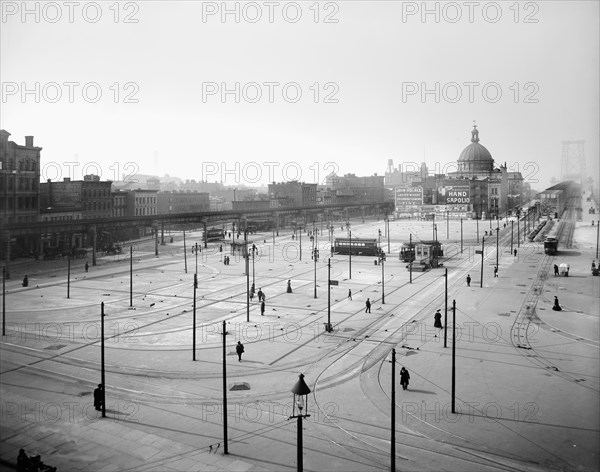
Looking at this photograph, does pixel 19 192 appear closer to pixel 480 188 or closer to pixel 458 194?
pixel 458 194

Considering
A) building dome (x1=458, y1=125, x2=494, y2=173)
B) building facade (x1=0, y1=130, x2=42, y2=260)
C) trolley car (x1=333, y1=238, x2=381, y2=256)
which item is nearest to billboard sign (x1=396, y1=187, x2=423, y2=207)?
building dome (x1=458, y1=125, x2=494, y2=173)

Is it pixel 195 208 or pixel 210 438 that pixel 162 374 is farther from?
pixel 195 208

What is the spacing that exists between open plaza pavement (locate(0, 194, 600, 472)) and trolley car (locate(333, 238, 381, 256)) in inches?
942

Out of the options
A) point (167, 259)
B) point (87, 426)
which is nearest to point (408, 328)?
point (87, 426)

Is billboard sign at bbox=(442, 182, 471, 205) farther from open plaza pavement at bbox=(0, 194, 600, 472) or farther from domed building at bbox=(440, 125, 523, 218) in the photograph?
open plaza pavement at bbox=(0, 194, 600, 472)

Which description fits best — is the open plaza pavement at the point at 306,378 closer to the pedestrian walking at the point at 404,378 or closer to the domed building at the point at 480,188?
the pedestrian walking at the point at 404,378

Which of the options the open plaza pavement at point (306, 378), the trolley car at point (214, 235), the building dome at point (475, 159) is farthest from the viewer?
the building dome at point (475, 159)

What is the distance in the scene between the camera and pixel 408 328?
3206 cm

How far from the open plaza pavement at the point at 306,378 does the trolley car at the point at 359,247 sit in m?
23.9

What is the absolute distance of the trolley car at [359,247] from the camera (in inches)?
2805

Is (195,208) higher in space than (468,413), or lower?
higher

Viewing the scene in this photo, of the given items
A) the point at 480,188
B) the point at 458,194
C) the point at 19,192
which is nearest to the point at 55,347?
the point at 19,192

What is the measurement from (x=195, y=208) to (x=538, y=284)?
11640cm

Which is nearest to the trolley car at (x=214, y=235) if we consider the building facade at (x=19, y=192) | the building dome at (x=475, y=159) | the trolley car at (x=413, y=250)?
the building facade at (x=19, y=192)
